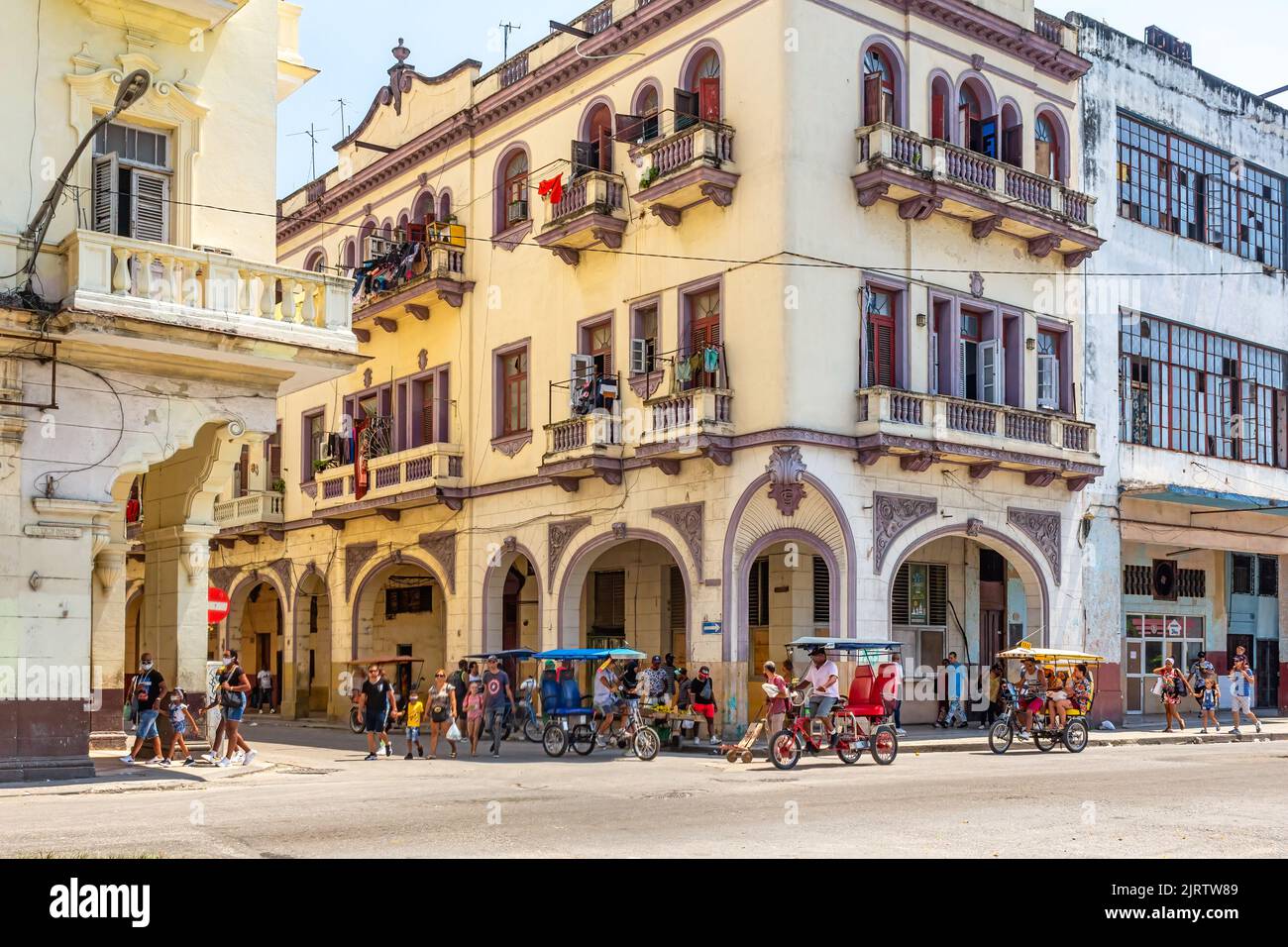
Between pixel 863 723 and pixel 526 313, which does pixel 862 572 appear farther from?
pixel 526 313

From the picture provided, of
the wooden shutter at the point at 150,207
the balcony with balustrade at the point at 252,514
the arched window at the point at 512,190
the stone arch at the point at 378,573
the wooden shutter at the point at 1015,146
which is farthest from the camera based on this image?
the balcony with balustrade at the point at 252,514

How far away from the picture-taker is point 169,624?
20.8m

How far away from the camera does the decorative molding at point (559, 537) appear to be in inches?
1178

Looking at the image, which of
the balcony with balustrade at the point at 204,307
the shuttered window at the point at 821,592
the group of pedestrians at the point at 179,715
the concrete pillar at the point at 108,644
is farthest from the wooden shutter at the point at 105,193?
the shuttered window at the point at 821,592

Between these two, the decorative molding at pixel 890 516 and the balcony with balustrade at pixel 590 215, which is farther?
the balcony with balustrade at pixel 590 215

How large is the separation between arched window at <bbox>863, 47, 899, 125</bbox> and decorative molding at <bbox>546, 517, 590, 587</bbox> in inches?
383

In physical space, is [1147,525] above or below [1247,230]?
below

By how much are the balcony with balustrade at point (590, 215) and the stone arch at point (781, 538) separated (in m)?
6.37

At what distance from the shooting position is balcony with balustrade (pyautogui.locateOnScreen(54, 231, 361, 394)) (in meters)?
18.1

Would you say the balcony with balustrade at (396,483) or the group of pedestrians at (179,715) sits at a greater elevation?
the balcony with balustrade at (396,483)

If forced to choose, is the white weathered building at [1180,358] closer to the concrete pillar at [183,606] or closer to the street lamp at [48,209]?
the concrete pillar at [183,606]

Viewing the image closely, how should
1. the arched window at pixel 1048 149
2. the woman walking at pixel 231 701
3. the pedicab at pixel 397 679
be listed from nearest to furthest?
1. the woman walking at pixel 231 701
2. the arched window at pixel 1048 149
3. the pedicab at pixel 397 679
